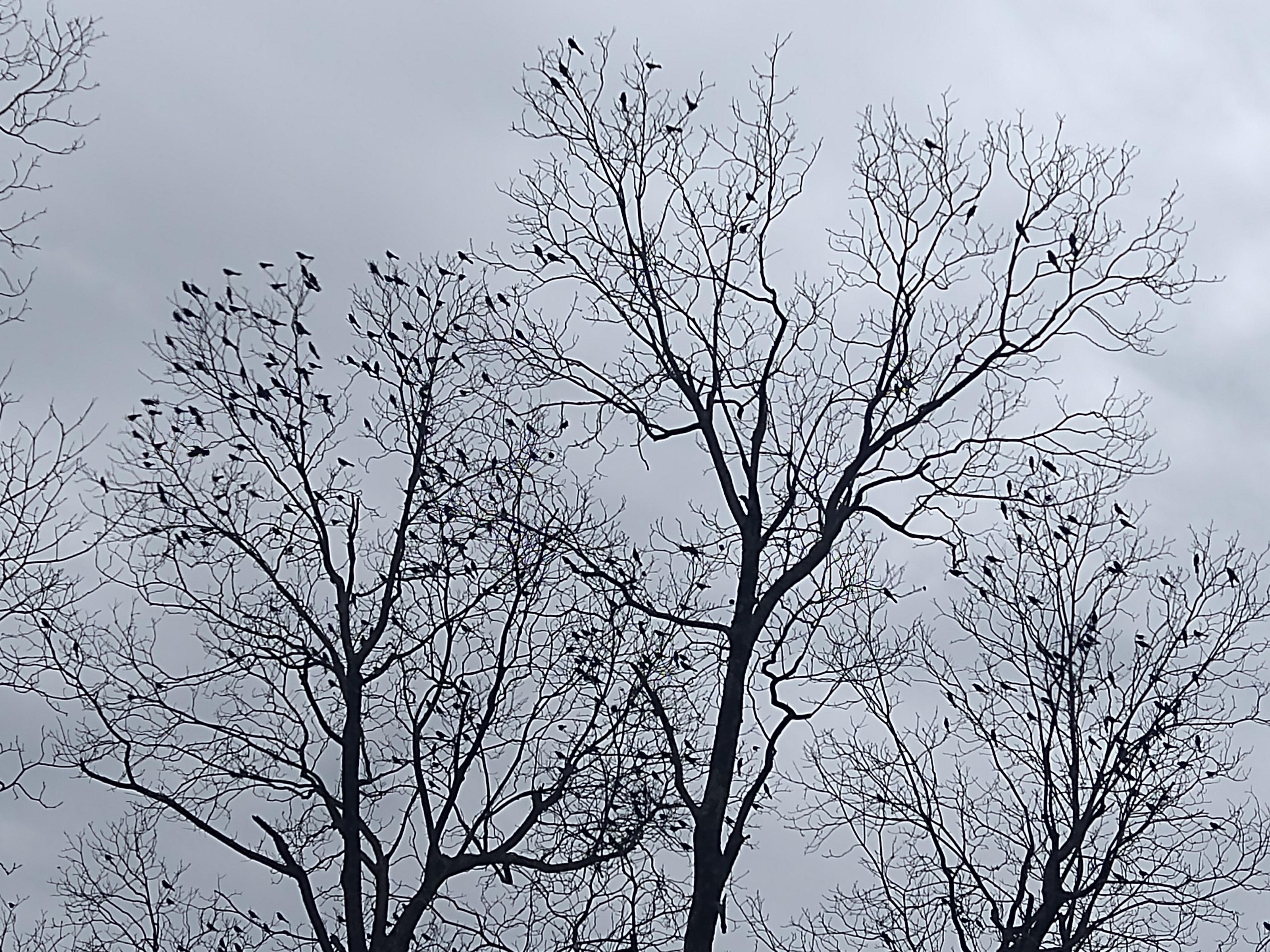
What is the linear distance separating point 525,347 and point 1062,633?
18.0 ft

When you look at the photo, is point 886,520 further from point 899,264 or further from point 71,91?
point 71,91

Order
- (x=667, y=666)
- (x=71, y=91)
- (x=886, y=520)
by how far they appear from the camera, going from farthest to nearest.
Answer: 1. (x=667, y=666)
2. (x=886, y=520)
3. (x=71, y=91)

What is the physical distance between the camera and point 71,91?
7.89m

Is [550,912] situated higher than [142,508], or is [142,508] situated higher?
[142,508]

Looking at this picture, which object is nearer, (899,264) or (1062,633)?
(899,264)

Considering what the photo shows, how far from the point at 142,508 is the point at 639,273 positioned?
4.79m

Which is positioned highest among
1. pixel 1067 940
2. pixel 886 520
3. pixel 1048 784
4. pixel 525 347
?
pixel 525 347

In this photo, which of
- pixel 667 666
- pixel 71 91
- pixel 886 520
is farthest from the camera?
pixel 667 666

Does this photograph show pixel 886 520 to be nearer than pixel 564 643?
Yes

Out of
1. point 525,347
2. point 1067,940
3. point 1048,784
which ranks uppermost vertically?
point 525,347

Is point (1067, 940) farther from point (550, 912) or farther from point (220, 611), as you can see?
point (220, 611)

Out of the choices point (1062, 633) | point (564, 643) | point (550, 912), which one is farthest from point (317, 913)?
point (1062, 633)

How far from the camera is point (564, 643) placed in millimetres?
13766

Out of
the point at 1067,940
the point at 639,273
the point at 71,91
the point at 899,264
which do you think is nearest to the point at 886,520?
the point at 899,264
